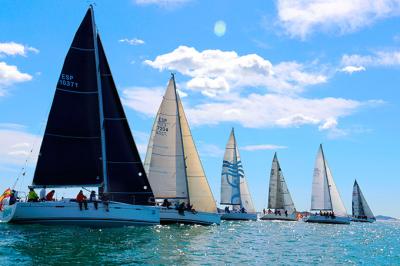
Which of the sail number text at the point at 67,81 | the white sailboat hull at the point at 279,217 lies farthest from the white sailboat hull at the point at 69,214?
the white sailboat hull at the point at 279,217

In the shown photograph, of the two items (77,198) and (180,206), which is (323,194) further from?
(77,198)

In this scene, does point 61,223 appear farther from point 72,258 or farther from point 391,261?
point 391,261

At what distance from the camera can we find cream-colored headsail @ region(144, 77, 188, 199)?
42.1 meters

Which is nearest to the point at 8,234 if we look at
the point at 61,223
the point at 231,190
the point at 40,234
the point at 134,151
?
the point at 40,234

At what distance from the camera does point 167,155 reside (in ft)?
141

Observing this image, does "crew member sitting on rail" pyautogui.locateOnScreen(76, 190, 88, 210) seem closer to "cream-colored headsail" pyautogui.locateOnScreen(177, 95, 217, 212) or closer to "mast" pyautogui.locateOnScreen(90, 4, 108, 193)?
"mast" pyautogui.locateOnScreen(90, 4, 108, 193)

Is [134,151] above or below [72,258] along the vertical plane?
above

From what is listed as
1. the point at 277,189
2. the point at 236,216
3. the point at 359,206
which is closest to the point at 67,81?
the point at 236,216

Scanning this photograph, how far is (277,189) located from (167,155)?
47.2 metres

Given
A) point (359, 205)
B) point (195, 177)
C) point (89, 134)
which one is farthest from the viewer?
point (359, 205)

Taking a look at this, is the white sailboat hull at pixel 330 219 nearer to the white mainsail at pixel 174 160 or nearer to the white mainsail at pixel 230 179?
the white mainsail at pixel 230 179

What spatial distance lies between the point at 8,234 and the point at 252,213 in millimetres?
55483

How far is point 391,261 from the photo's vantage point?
24.3 m

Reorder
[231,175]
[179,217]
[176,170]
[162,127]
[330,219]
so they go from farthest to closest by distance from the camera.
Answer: [330,219] < [231,175] < [162,127] < [176,170] < [179,217]
